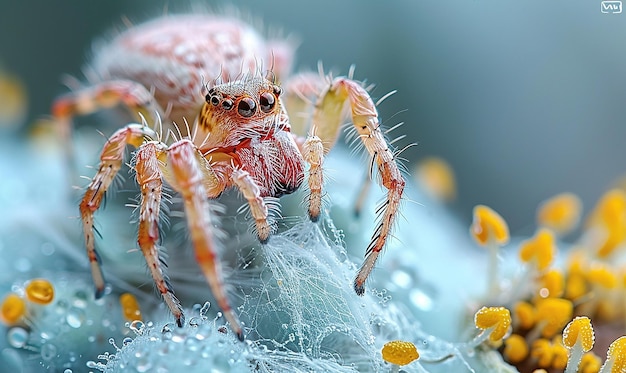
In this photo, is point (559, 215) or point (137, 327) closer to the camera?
point (137, 327)

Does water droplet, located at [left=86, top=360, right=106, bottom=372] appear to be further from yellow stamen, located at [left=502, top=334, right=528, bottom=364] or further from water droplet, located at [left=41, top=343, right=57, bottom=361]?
yellow stamen, located at [left=502, top=334, right=528, bottom=364]

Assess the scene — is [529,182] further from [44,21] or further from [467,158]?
[44,21]

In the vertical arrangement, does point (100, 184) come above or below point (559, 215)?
above

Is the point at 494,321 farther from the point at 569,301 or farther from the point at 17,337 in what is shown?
the point at 17,337

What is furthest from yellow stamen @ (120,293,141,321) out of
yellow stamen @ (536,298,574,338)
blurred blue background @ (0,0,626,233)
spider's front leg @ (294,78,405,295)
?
blurred blue background @ (0,0,626,233)

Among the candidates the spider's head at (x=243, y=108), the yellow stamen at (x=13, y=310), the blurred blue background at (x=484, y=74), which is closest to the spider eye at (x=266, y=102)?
the spider's head at (x=243, y=108)

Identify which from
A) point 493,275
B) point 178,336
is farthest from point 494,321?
point 178,336

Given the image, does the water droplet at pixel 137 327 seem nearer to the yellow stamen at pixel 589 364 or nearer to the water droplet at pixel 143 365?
the water droplet at pixel 143 365
